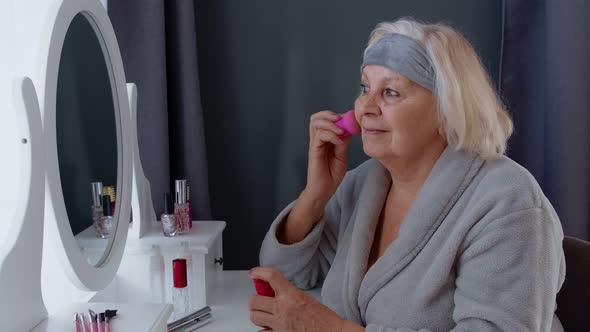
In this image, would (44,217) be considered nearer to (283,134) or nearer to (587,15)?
(283,134)

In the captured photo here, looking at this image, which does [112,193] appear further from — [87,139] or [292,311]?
[292,311]

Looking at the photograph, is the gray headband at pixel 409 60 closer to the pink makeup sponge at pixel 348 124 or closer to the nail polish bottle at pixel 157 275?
the pink makeup sponge at pixel 348 124

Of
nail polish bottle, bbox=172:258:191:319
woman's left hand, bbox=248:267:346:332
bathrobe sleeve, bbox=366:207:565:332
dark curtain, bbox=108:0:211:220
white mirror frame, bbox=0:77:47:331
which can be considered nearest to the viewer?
white mirror frame, bbox=0:77:47:331

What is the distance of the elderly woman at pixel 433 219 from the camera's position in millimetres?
905

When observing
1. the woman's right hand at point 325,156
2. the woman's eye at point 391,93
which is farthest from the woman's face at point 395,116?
the woman's right hand at point 325,156

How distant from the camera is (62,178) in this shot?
0.91 m

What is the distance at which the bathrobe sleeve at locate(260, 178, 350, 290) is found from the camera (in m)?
1.24

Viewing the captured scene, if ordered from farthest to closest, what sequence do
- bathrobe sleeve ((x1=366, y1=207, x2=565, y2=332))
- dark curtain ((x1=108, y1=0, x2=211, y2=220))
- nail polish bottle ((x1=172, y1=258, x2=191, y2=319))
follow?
dark curtain ((x1=108, y1=0, x2=211, y2=220)) → nail polish bottle ((x1=172, y1=258, x2=191, y2=319)) → bathrobe sleeve ((x1=366, y1=207, x2=565, y2=332))

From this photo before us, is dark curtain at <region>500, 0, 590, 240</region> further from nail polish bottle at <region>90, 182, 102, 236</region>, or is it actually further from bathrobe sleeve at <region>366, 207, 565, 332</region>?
nail polish bottle at <region>90, 182, 102, 236</region>

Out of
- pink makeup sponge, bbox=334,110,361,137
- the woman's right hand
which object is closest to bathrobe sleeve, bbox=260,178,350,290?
the woman's right hand

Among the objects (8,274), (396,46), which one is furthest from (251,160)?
(8,274)

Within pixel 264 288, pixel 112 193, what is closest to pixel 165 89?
pixel 112 193

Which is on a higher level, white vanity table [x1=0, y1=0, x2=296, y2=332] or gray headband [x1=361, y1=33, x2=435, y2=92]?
gray headband [x1=361, y1=33, x2=435, y2=92]

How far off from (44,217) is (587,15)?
1.41 m
